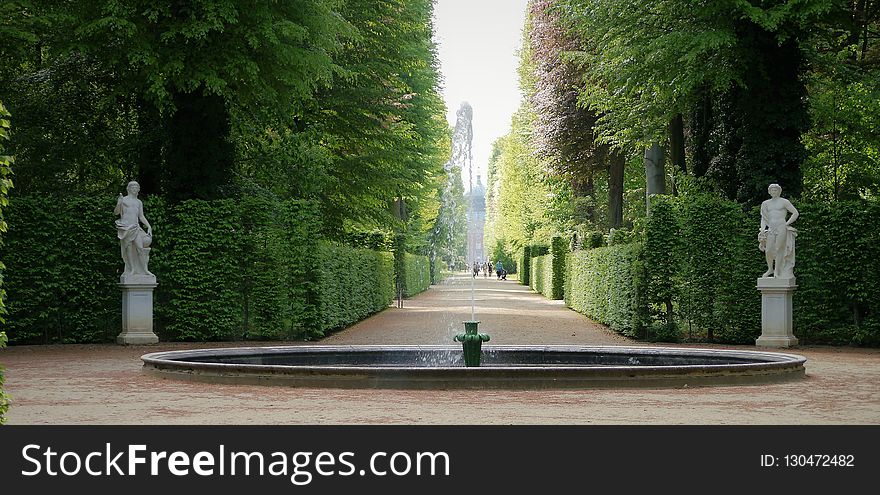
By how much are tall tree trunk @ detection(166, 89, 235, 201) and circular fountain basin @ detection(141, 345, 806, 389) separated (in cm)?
756

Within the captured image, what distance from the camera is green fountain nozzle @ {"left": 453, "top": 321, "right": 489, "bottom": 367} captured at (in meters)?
13.1

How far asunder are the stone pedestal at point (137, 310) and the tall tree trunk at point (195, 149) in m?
2.73

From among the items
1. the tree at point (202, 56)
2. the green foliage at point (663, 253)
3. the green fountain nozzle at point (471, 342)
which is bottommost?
the green fountain nozzle at point (471, 342)

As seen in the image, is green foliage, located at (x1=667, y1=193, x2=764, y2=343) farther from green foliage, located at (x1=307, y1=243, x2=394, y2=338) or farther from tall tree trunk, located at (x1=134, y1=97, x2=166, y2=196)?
tall tree trunk, located at (x1=134, y1=97, x2=166, y2=196)

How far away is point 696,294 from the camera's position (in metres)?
20.2

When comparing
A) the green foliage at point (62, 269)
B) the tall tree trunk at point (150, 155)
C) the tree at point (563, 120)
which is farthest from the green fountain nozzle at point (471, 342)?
the tree at point (563, 120)

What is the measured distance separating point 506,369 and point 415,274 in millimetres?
36860

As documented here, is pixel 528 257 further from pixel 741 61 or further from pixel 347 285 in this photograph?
pixel 741 61

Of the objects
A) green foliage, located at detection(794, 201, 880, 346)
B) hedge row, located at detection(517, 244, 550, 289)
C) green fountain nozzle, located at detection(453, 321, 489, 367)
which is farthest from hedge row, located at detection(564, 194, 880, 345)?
hedge row, located at detection(517, 244, 550, 289)

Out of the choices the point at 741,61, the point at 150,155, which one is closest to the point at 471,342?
the point at 741,61

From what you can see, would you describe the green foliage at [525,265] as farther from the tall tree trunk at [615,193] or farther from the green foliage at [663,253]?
the green foliage at [663,253]

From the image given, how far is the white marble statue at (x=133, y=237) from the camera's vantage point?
62.3 feet

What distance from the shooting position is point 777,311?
19.0 meters

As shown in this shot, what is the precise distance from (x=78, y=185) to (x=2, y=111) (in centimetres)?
1804
